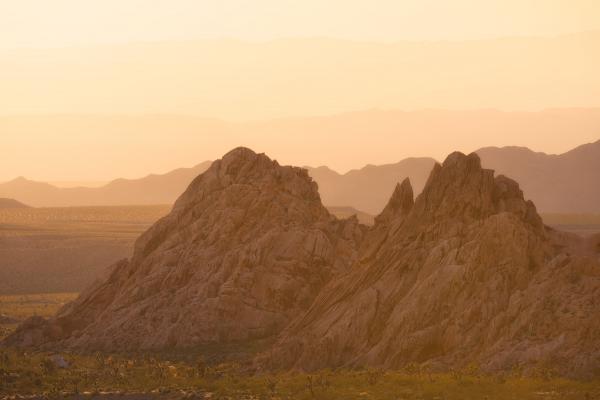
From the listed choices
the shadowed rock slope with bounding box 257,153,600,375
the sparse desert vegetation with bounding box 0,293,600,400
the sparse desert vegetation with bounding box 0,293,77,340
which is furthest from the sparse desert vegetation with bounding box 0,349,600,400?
the sparse desert vegetation with bounding box 0,293,77,340

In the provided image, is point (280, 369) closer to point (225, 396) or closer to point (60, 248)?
point (225, 396)

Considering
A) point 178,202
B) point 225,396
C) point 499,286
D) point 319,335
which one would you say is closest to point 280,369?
point 319,335

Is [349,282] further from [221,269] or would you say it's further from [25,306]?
[25,306]

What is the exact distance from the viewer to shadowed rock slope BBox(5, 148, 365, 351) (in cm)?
8156

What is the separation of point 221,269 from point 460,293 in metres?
24.7

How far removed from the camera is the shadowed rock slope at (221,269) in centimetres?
8156

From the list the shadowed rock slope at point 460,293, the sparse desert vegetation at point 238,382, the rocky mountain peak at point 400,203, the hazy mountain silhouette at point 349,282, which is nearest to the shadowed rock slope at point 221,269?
the hazy mountain silhouette at point 349,282

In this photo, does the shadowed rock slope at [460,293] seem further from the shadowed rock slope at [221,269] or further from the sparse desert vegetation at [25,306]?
the sparse desert vegetation at [25,306]

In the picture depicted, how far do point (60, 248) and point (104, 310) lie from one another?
107 m

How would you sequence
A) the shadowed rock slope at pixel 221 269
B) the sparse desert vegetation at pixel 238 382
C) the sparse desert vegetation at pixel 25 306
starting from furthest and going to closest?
the sparse desert vegetation at pixel 25 306, the shadowed rock slope at pixel 221 269, the sparse desert vegetation at pixel 238 382

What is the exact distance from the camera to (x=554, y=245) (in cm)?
7069

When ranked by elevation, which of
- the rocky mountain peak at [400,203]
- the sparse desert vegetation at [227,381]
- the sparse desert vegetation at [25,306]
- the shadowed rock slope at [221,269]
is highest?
the rocky mountain peak at [400,203]

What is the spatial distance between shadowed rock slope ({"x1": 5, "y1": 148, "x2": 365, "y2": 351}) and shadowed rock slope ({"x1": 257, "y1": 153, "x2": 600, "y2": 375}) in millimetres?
8742

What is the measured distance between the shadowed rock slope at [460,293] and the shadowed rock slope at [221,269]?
28.7 feet
